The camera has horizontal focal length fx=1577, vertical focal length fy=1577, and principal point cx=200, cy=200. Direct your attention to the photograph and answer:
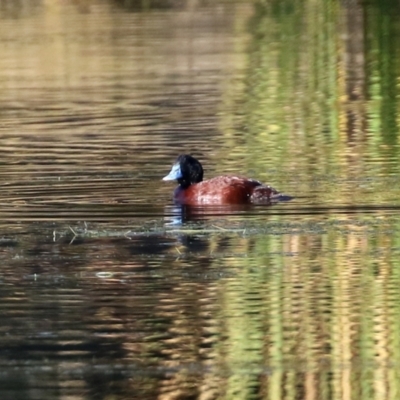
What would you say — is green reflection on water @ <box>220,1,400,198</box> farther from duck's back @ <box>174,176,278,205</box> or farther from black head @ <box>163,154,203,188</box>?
black head @ <box>163,154,203,188</box>

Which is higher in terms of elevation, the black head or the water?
the black head

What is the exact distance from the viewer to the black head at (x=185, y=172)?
1370 cm

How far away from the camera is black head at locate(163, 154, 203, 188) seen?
45.0ft

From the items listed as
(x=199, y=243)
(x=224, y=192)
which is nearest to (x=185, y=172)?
(x=224, y=192)

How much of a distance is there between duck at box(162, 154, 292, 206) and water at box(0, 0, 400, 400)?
165 mm

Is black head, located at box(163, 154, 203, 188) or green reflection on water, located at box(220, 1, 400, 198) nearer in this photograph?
black head, located at box(163, 154, 203, 188)

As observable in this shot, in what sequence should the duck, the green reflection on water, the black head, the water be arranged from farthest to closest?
the green reflection on water → the black head → the duck → the water

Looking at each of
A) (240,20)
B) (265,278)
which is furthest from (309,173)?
(240,20)

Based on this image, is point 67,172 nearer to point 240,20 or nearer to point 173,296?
point 173,296

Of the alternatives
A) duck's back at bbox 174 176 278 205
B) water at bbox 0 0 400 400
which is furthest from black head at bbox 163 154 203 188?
duck's back at bbox 174 176 278 205

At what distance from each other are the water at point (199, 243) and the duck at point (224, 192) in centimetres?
16

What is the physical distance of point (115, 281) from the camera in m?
9.73

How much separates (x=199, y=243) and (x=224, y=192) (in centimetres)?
186

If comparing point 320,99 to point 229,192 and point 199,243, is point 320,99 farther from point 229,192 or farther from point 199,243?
point 199,243
